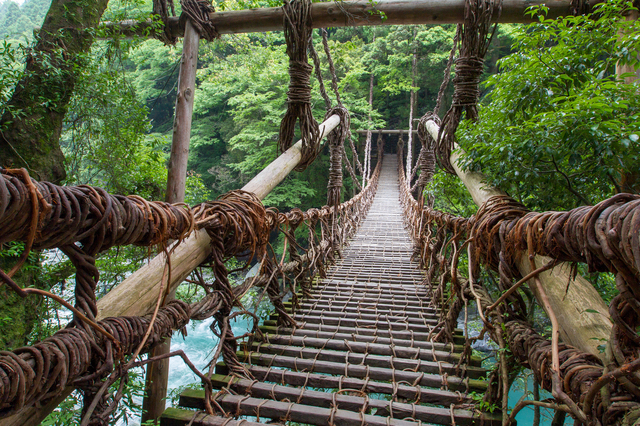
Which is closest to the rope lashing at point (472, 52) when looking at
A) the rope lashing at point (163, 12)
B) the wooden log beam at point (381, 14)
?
the wooden log beam at point (381, 14)

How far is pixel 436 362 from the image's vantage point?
1.32 m

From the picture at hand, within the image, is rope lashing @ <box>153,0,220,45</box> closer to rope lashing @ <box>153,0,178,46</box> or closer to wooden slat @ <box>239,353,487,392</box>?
rope lashing @ <box>153,0,178,46</box>

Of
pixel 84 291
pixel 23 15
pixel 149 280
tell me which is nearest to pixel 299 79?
pixel 149 280

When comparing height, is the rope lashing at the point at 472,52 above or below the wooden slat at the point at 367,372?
above

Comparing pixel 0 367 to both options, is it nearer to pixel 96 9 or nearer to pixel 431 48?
pixel 96 9

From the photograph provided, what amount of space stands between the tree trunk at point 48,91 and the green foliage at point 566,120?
2.84 metres

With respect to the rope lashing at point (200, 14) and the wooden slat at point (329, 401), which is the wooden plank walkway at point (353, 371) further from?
the rope lashing at point (200, 14)

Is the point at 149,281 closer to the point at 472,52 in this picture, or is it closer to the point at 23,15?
the point at 472,52

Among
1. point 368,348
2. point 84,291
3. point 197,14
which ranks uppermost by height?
point 197,14

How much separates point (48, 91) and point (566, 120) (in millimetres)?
3198

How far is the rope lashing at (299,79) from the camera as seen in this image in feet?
6.99

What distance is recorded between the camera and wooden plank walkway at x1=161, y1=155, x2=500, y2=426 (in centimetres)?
103

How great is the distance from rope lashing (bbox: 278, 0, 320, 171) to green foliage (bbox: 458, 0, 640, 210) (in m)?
1.14

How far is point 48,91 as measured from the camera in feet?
8.14
